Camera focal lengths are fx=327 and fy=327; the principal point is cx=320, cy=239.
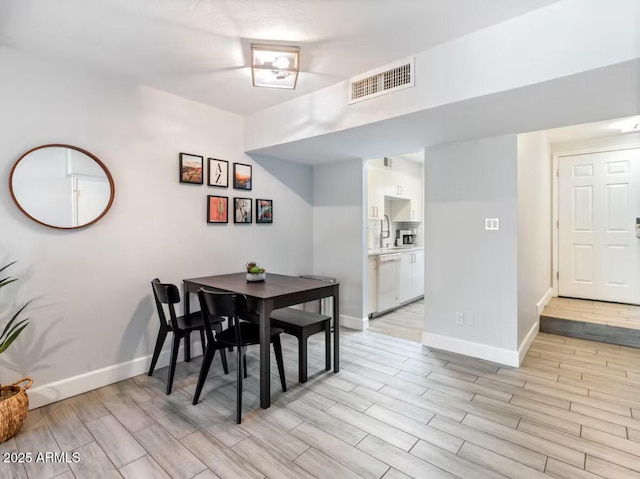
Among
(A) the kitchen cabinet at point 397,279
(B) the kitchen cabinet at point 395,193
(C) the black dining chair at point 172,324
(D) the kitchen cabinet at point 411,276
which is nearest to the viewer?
(C) the black dining chair at point 172,324

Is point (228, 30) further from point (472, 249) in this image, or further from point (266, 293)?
point (472, 249)

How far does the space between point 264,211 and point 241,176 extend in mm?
483

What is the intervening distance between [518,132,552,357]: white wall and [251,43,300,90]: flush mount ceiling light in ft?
6.93

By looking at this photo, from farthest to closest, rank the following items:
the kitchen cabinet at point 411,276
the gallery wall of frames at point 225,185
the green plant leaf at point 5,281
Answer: the kitchen cabinet at point 411,276 → the gallery wall of frames at point 225,185 → the green plant leaf at point 5,281

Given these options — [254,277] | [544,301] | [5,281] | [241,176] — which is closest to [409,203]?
[544,301]

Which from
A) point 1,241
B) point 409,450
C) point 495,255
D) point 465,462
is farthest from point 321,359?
point 1,241

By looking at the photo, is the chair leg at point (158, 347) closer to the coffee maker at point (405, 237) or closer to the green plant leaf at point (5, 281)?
the green plant leaf at point (5, 281)

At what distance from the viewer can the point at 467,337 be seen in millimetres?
3215

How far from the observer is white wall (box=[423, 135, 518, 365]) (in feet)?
9.70

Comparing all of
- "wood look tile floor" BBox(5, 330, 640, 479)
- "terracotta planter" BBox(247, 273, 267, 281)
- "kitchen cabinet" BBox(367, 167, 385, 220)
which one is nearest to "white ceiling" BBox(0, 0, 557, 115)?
"terracotta planter" BBox(247, 273, 267, 281)

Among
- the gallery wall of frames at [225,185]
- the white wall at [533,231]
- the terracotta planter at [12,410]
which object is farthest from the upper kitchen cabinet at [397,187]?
the terracotta planter at [12,410]

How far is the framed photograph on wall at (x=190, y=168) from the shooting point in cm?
306

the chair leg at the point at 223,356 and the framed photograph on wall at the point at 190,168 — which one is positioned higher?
the framed photograph on wall at the point at 190,168

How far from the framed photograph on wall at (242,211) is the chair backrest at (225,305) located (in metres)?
1.43
